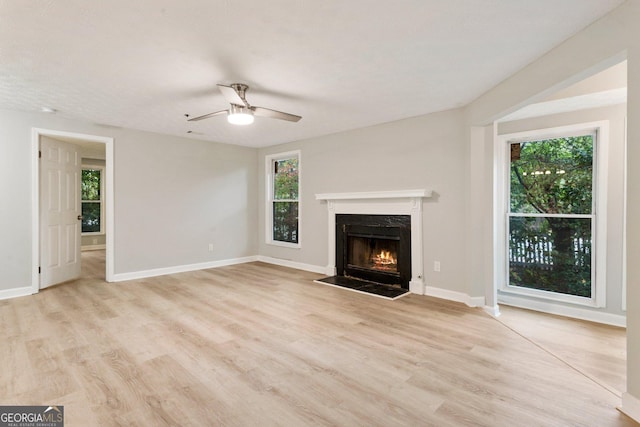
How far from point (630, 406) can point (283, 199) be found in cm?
533

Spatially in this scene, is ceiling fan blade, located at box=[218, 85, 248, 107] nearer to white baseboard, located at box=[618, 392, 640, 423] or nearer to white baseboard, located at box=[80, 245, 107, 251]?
white baseboard, located at box=[618, 392, 640, 423]

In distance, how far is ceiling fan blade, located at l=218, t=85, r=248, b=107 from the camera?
2.75 m

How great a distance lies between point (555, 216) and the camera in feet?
12.6

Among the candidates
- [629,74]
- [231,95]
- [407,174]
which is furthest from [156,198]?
[629,74]

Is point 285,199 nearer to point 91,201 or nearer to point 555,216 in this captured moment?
point 555,216

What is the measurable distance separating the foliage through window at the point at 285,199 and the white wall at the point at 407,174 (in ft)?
1.08

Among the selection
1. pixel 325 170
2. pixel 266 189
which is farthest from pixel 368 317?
pixel 266 189

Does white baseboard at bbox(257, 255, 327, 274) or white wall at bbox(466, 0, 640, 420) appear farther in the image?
white baseboard at bbox(257, 255, 327, 274)

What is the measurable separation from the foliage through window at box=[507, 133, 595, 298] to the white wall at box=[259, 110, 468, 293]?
2.96ft

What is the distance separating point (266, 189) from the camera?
6465 millimetres

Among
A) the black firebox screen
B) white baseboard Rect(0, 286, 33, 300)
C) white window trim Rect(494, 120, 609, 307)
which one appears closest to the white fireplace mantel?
the black firebox screen

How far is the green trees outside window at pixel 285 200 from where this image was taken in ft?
19.9

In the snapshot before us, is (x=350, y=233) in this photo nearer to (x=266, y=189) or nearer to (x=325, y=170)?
(x=325, y=170)

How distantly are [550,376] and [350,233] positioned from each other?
3149mm
